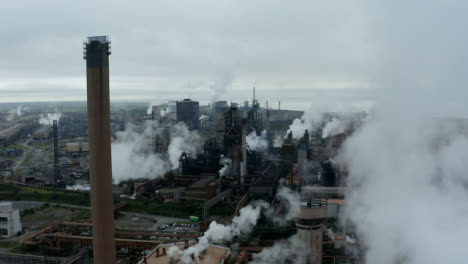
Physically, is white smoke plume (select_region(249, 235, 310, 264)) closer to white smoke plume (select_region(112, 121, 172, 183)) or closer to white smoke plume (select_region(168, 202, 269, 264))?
white smoke plume (select_region(168, 202, 269, 264))

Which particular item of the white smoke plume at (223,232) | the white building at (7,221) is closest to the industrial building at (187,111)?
the white smoke plume at (223,232)

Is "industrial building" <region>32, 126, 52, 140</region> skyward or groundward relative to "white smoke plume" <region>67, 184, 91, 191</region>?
skyward

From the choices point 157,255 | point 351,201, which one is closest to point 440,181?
point 351,201

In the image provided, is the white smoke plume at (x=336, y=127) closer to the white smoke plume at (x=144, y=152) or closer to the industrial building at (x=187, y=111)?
the white smoke plume at (x=144, y=152)

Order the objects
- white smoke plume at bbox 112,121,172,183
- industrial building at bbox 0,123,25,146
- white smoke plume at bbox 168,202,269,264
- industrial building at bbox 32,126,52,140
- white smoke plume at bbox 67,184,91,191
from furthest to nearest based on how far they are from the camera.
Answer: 1. industrial building at bbox 32,126,52,140
2. industrial building at bbox 0,123,25,146
3. white smoke plume at bbox 112,121,172,183
4. white smoke plume at bbox 67,184,91,191
5. white smoke plume at bbox 168,202,269,264

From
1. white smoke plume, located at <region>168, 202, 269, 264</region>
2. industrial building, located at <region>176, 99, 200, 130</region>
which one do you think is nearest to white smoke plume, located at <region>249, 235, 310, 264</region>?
white smoke plume, located at <region>168, 202, 269, 264</region>

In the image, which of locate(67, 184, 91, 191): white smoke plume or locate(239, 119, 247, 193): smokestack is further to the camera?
locate(67, 184, 91, 191): white smoke plume

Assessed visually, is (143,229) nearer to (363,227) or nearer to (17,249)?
(17,249)
